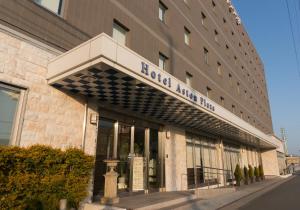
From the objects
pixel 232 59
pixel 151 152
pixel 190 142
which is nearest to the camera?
pixel 151 152

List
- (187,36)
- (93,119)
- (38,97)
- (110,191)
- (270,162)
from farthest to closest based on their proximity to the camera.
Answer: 1. (270,162)
2. (187,36)
3. (93,119)
4. (110,191)
5. (38,97)

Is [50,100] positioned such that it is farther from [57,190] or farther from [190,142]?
[190,142]

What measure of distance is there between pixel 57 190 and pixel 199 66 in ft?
41.2

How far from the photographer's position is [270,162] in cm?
3409

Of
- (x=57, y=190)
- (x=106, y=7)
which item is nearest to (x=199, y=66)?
(x=106, y=7)

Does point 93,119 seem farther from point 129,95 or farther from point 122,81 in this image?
point 122,81

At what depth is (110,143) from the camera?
348 inches

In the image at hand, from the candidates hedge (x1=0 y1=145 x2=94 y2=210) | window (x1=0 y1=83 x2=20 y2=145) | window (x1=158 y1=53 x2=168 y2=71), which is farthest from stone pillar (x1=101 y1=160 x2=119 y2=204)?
window (x1=158 y1=53 x2=168 y2=71)

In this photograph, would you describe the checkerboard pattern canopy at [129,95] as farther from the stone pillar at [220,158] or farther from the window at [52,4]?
the stone pillar at [220,158]

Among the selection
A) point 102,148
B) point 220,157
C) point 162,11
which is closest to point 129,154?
point 102,148

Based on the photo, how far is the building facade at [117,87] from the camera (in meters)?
5.92

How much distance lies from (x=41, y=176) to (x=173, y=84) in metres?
4.93

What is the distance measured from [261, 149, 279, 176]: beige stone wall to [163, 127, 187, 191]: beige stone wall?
26.0 metres

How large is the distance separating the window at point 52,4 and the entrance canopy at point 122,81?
5.70ft
